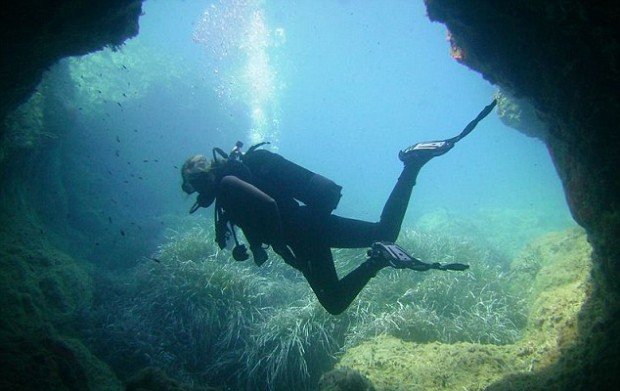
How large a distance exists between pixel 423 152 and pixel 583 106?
2158 millimetres

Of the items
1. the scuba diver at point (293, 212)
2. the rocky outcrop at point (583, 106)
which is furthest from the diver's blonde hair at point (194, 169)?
the rocky outcrop at point (583, 106)

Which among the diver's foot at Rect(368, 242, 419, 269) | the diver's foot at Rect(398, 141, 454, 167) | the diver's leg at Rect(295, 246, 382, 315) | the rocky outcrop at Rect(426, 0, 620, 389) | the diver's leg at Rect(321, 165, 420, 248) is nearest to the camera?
the rocky outcrop at Rect(426, 0, 620, 389)

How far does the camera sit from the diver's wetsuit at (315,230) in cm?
365

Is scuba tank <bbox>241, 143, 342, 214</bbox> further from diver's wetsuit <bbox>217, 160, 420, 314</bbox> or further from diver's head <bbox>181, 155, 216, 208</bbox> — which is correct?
diver's head <bbox>181, 155, 216, 208</bbox>

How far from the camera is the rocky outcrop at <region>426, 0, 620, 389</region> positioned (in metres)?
2.22

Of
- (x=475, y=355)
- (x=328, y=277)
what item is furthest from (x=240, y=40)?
(x=475, y=355)

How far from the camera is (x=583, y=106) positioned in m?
2.47

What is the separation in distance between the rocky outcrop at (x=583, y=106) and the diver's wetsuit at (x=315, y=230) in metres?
1.95

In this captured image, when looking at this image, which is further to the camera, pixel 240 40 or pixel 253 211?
pixel 240 40

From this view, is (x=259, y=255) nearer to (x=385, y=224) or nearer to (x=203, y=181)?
(x=203, y=181)

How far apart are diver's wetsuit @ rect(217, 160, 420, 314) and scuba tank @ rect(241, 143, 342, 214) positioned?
159 mm

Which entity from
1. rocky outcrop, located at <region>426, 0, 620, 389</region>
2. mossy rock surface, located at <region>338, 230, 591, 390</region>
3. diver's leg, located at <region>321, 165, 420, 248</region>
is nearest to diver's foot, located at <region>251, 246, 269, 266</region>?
diver's leg, located at <region>321, 165, 420, 248</region>

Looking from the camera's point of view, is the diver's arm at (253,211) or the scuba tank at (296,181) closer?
the diver's arm at (253,211)

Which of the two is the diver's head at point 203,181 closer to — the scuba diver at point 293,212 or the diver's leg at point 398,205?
the scuba diver at point 293,212
